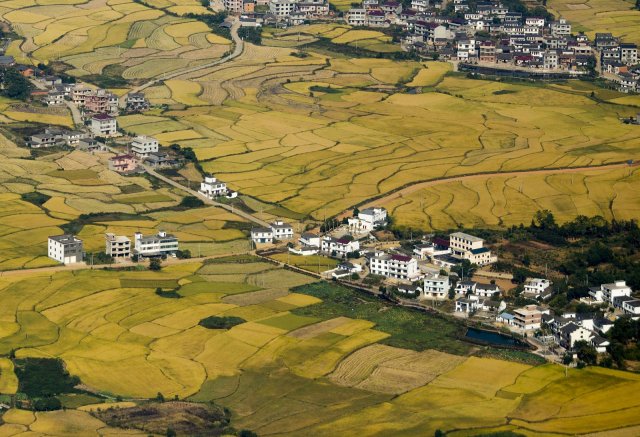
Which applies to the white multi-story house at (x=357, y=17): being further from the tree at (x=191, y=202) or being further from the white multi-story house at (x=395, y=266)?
the white multi-story house at (x=395, y=266)

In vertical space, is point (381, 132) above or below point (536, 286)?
below

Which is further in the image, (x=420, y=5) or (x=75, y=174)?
(x=420, y=5)

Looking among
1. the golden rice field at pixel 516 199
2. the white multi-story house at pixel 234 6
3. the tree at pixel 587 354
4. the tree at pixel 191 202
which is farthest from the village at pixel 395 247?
the white multi-story house at pixel 234 6

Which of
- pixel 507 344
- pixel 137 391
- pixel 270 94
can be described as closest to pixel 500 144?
pixel 270 94

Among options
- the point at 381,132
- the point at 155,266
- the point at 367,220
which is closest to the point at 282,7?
the point at 381,132

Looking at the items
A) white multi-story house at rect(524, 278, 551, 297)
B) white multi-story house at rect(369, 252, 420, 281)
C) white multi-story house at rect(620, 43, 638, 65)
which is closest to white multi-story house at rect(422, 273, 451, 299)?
white multi-story house at rect(369, 252, 420, 281)

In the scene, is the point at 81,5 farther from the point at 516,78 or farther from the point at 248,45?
the point at 516,78

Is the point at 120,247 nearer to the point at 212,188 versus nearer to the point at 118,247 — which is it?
the point at 118,247
